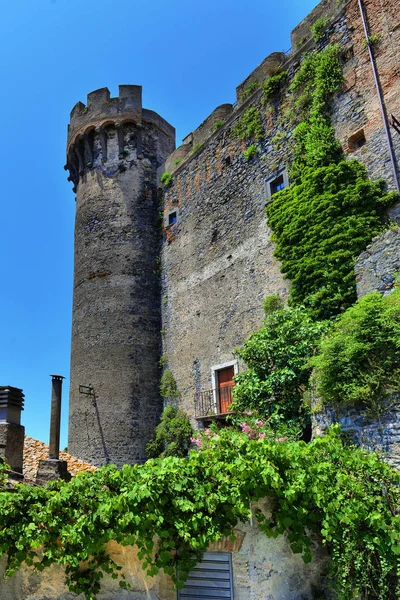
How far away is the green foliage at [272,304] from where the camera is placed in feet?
40.1

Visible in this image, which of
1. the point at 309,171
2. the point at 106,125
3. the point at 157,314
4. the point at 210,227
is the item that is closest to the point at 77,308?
the point at 157,314

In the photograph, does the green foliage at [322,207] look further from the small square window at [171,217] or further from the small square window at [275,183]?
the small square window at [171,217]

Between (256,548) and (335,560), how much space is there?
798mm

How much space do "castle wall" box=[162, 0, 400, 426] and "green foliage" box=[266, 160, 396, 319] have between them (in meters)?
0.50

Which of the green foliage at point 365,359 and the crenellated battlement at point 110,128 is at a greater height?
the crenellated battlement at point 110,128

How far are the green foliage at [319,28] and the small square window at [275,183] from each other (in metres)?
3.34

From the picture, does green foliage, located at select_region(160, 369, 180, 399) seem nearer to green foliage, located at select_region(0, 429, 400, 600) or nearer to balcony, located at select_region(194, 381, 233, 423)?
balcony, located at select_region(194, 381, 233, 423)

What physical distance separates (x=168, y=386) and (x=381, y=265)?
32.5 ft

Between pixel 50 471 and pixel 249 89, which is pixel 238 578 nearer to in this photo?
pixel 50 471

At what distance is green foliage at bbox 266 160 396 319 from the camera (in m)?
10.0

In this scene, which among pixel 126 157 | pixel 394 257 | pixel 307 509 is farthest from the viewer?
pixel 126 157

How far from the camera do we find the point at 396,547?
4.70 m

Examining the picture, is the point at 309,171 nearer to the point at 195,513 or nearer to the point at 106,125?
the point at 195,513

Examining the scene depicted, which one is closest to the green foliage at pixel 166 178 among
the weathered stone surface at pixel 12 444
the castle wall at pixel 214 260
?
the castle wall at pixel 214 260
